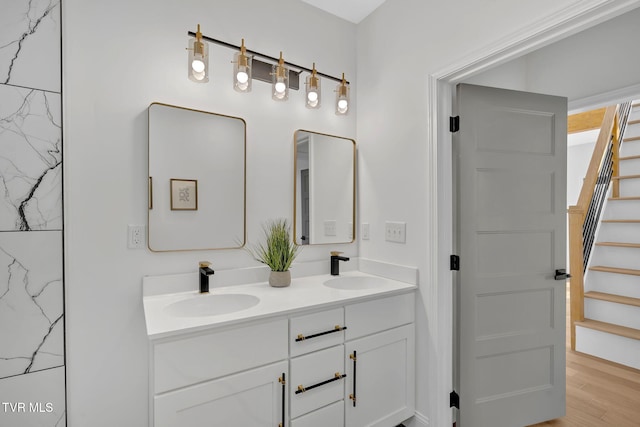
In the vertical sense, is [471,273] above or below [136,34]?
below

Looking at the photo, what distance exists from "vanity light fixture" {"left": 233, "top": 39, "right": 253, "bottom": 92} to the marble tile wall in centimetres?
78

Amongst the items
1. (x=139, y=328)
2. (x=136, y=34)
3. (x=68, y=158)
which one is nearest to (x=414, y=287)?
(x=139, y=328)

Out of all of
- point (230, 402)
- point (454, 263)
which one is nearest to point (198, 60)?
point (230, 402)

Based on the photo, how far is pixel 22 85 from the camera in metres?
1.37

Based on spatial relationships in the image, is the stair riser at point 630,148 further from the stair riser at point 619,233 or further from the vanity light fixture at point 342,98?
the vanity light fixture at point 342,98

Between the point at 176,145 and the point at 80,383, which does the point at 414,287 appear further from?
the point at 80,383

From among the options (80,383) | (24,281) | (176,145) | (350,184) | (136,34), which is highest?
(136,34)

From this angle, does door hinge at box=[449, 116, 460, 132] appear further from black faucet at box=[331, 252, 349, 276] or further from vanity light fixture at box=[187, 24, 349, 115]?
black faucet at box=[331, 252, 349, 276]

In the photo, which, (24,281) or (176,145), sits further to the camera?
(176,145)

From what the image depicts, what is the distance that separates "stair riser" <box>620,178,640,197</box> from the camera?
3209 mm

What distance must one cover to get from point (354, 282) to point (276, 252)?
601mm

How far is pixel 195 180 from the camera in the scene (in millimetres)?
1736

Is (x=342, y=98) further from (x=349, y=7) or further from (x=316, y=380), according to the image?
(x=316, y=380)

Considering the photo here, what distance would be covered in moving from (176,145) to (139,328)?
952mm
